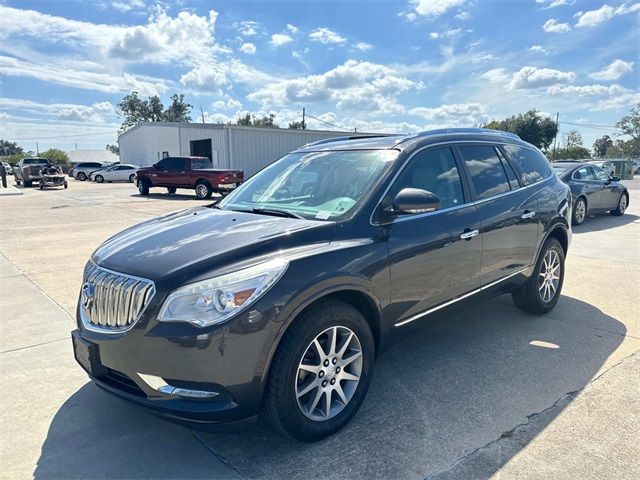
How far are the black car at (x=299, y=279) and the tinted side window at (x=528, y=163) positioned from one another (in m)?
0.47

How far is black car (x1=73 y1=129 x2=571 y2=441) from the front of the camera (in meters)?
2.42

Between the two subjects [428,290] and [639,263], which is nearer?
[428,290]

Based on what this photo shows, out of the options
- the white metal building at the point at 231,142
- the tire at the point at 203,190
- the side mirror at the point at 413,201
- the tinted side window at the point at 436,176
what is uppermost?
the white metal building at the point at 231,142

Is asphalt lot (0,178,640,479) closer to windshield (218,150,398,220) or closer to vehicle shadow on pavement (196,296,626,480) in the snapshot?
vehicle shadow on pavement (196,296,626,480)

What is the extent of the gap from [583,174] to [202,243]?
40.3ft

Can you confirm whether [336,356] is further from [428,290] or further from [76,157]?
[76,157]

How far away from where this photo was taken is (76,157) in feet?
277

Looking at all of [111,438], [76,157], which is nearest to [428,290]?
[111,438]

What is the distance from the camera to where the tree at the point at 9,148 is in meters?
122

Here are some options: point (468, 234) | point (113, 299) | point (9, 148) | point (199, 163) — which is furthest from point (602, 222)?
point (9, 148)

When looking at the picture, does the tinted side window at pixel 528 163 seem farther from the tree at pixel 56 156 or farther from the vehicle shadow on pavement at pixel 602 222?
the tree at pixel 56 156

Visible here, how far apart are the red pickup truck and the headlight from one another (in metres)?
18.7

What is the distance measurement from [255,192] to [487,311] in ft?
9.72

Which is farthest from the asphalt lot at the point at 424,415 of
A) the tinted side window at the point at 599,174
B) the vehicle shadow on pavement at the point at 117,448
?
the tinted side window at the point at 599,174
